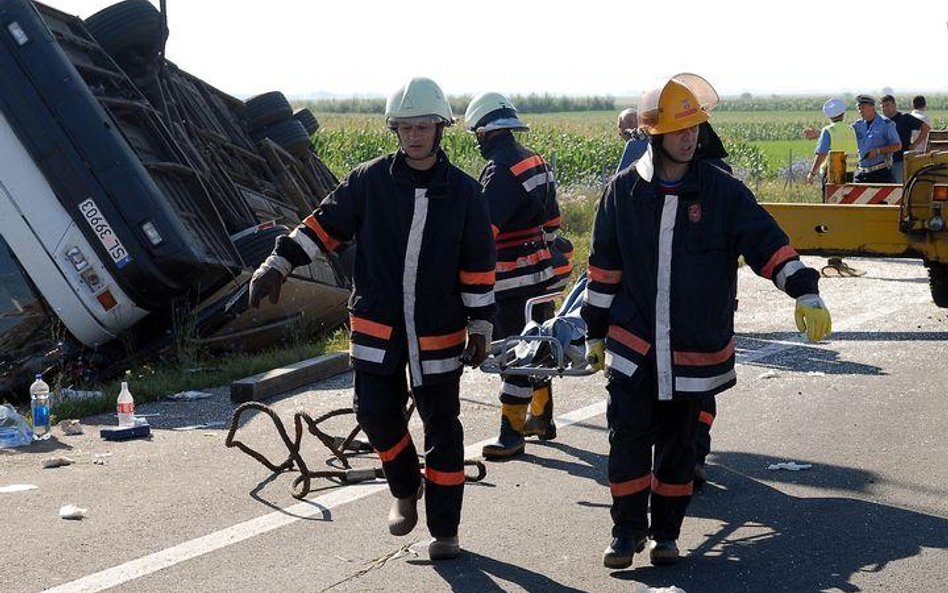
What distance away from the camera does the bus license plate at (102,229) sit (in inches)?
392

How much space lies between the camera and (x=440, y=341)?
5.71m

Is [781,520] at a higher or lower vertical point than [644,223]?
lower

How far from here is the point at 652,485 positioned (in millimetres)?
5711

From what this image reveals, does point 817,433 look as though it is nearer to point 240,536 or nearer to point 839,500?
point 839,500

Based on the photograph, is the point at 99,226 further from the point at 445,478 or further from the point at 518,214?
the point at 445,478

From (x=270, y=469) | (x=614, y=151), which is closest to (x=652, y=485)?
(x=270, y=469)

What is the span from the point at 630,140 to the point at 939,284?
349cm

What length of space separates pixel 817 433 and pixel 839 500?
56.9 inches

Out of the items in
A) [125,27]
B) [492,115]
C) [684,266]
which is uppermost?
[125,27]

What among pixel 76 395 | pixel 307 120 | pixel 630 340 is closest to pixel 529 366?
pixel 630 340

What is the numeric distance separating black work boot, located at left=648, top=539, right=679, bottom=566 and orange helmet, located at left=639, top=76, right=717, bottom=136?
152cm

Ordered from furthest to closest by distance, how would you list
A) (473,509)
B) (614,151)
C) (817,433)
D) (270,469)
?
(614,151)
(817,433)
(270,469)
(473,509)

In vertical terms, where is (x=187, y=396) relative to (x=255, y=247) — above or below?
below

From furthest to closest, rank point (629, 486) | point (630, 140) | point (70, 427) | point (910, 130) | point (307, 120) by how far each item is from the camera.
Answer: point (910, 130) < point (307, 120) < point (630, 140) < point (70, 427) < point (629, 486)
